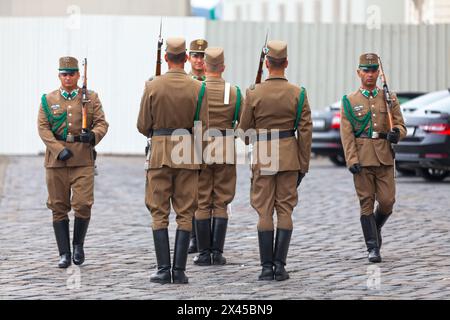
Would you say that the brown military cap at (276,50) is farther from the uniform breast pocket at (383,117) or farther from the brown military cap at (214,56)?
the uniform breast pocket at (383,117)

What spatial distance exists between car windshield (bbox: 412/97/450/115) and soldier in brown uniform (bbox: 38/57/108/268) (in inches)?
391

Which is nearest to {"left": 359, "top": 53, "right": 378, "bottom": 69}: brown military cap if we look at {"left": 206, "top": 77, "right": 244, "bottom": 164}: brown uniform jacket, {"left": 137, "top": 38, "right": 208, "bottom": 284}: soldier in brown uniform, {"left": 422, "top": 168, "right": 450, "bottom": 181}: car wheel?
{"left": 206, "top": 77, "right": 244, "bottom": 164}: brown uniform jacket

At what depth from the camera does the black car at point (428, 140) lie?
807 inches

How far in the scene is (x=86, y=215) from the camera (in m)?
11.7

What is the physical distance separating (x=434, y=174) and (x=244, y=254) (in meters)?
10.1

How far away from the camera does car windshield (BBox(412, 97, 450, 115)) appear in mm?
20703

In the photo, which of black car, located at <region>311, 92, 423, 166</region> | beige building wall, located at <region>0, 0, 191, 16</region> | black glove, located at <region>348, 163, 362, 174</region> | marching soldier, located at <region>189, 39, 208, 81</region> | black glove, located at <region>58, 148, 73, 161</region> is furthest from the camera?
beige building wall, located at <region>0, 0, 191, 16</region>

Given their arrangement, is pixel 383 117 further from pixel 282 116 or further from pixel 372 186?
pixel 282 116

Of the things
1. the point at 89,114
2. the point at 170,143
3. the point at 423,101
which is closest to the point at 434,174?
the point at 423,101

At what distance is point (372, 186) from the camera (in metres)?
12.1

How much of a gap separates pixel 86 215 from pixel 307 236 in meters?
3.14

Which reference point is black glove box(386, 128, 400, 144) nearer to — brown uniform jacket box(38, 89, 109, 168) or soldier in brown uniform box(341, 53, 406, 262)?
soldier in brown uniform box(341, 53, 406, 262)
